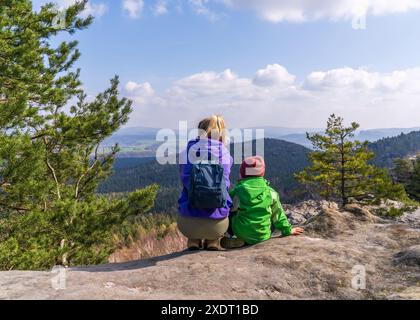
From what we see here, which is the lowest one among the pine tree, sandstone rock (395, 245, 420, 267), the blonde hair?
the pine tree

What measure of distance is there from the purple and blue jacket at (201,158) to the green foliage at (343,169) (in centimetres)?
1953

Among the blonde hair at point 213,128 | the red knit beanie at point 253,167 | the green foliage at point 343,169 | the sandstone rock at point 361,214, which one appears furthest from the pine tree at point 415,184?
the blonde hair at point 213,128

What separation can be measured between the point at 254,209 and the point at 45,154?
6.65 metres

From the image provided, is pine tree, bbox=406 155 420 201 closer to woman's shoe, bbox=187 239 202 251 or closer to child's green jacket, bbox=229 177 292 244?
child's green jacket, bbox=229 177 292 244

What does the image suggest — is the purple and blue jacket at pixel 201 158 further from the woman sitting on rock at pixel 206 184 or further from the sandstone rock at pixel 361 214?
the sandstone rock at pixel 361 214

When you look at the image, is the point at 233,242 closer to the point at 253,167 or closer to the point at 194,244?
the point at 194,244

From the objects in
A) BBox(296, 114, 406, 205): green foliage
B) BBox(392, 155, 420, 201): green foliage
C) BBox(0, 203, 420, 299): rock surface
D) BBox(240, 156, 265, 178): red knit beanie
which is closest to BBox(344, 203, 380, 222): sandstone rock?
BBox(0, 203, 420, 299): rock surface

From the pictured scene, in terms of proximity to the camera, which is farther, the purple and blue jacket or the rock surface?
the purple and blue jacket

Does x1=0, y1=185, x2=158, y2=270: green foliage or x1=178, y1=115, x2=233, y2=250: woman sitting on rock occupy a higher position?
x1=178, y1=115, x2=233, y2=250: woman sitting on rock

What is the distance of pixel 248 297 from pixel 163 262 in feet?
5.55

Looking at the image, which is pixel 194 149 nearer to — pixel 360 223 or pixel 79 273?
pixel 79 273

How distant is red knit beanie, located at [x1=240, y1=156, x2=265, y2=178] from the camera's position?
5.38m
